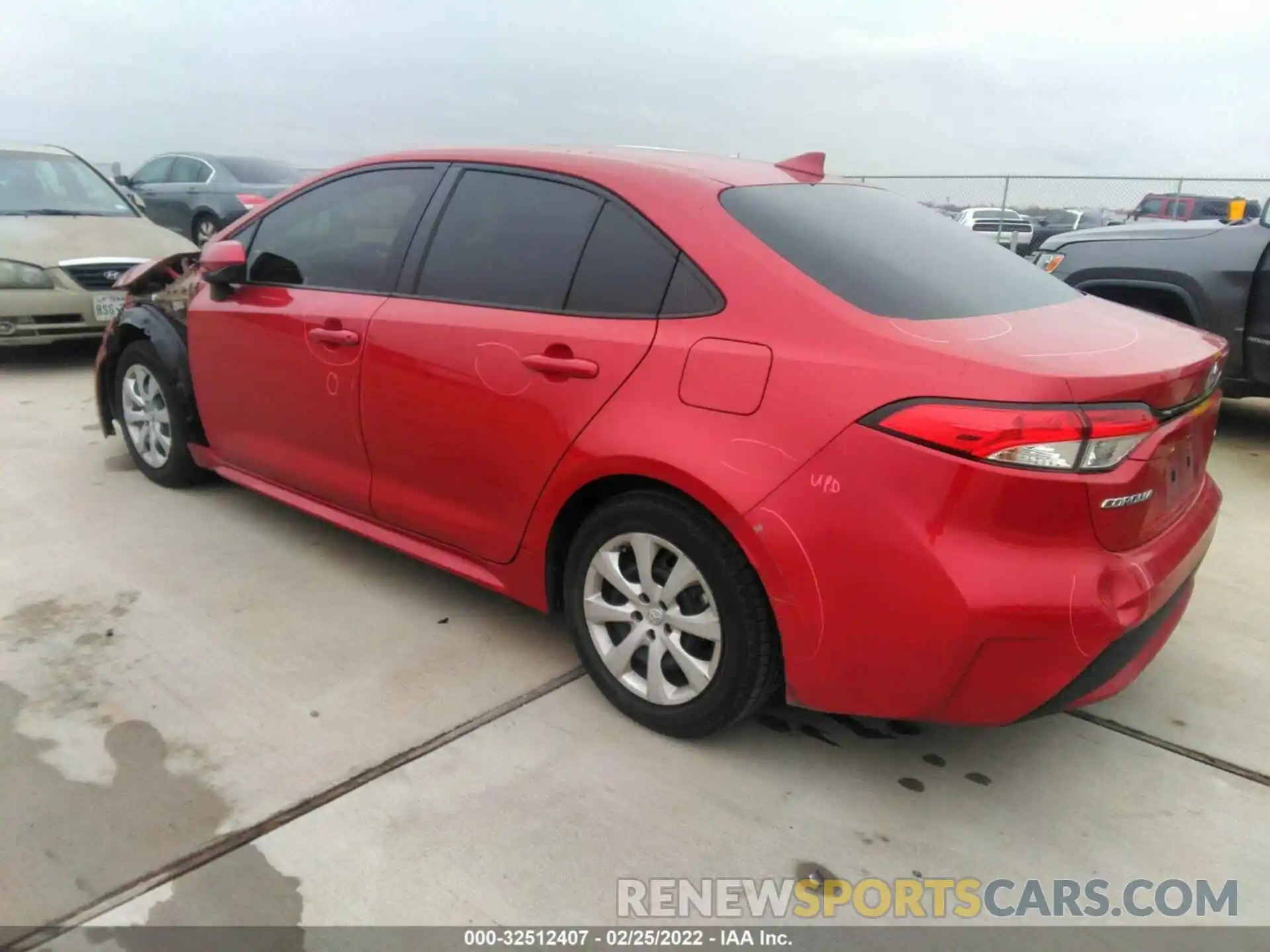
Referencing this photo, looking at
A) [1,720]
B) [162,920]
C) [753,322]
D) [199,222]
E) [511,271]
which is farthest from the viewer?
[199,222]

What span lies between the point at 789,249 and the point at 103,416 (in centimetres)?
375

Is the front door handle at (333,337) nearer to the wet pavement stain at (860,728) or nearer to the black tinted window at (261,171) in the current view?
the wet pavement stain at (860,728)

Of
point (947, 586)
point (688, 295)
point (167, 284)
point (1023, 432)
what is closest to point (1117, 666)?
point (947, 586)

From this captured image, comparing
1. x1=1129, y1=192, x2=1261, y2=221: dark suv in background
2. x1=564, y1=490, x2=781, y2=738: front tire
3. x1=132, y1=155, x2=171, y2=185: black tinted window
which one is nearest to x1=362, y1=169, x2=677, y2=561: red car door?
x1=564, y1=490, x2=781, y2=738: front tire

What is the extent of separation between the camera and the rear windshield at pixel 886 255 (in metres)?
2.42

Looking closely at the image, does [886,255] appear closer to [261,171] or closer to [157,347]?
[157,347]

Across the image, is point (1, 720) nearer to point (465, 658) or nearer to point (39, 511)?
point (465, 658)

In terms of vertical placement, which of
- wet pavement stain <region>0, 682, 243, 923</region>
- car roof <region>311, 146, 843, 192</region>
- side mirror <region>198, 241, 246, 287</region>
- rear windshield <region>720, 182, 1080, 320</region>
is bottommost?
wet pavement stain <region>0, 682, 243, 923</region>

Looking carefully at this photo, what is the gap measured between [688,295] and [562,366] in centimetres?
41

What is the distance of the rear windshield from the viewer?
2.42 meters

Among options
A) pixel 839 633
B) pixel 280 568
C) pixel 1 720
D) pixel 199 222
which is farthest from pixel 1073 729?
pixel 199 222

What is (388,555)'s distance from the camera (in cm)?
384

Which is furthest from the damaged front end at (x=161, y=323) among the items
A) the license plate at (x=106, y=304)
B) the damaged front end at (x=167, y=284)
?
the license plate at (x=106, y=304)

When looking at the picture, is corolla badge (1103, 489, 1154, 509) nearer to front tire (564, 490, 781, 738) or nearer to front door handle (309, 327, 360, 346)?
front tire (564, 490, 781, 738)
